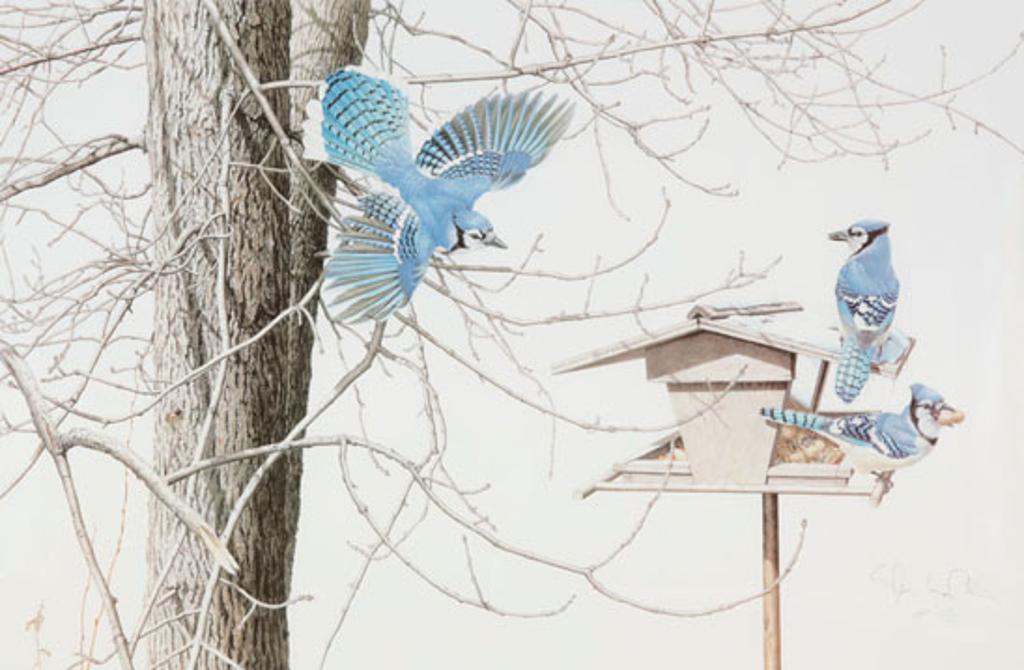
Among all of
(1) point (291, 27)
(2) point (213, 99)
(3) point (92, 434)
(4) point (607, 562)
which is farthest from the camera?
(1) point (291, 27)

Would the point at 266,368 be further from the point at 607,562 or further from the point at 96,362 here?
the point at 607,562

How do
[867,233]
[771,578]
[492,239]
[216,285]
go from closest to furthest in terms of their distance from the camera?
[492,239] → [216,285] → [867,233] → [771,578]

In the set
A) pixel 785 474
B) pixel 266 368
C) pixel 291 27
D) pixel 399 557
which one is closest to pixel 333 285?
pixel 399 557

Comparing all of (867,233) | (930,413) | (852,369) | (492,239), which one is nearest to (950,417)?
(930,413)

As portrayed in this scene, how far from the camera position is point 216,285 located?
1688mm

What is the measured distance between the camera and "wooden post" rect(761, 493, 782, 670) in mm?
1956

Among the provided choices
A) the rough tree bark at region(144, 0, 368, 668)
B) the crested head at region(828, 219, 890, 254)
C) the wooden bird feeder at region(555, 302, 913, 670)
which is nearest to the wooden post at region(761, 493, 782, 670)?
the wooden bird feeder at region(555, 302, 913, 670)

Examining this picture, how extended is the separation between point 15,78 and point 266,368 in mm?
800

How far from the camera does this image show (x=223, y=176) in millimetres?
1611

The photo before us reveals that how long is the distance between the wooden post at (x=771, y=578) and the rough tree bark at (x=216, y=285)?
2.35ft

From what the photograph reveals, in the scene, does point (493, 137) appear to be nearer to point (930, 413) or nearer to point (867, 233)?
point (867, 233)

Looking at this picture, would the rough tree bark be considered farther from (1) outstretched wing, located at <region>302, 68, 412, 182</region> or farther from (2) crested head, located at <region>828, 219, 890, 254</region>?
(2) crested head, located at <region>828, 219, 890, 254</region>

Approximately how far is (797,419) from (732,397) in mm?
116

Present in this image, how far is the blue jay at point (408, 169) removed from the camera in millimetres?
1372
